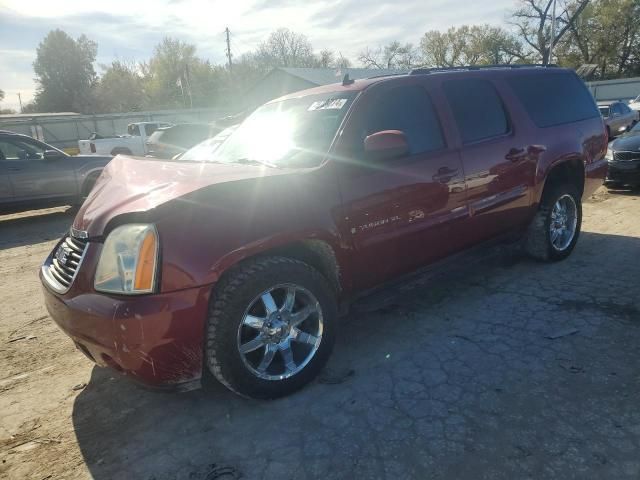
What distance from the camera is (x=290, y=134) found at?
3.34 meters

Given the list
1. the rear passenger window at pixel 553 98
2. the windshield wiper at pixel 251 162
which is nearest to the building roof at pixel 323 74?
the rear passenger window at pixel 553 98

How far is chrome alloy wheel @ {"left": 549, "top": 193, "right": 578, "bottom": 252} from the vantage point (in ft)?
15.4

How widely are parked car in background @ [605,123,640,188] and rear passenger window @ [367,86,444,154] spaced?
20.9 feet

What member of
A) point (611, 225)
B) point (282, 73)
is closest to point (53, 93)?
point (282, 73)

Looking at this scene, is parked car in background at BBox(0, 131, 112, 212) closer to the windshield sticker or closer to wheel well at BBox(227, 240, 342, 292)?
the windshield sticker

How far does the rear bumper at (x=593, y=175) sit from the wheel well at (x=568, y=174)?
0.28 ft

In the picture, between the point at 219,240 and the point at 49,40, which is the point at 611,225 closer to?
the point at 219,240

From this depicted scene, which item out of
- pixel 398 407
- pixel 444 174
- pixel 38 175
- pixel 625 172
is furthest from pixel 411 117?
pixel 38 175

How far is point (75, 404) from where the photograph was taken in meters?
2.80

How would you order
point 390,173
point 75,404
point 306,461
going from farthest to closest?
point 390,173, point 75,404, point 306,461

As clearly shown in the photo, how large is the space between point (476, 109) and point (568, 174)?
1619mm

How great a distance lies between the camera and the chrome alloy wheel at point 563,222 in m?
4.69

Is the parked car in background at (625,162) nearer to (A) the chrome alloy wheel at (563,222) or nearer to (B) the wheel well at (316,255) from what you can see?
(A) the chrome alloy wheel at (563,222)

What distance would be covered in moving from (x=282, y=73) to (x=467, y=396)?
111 ft
